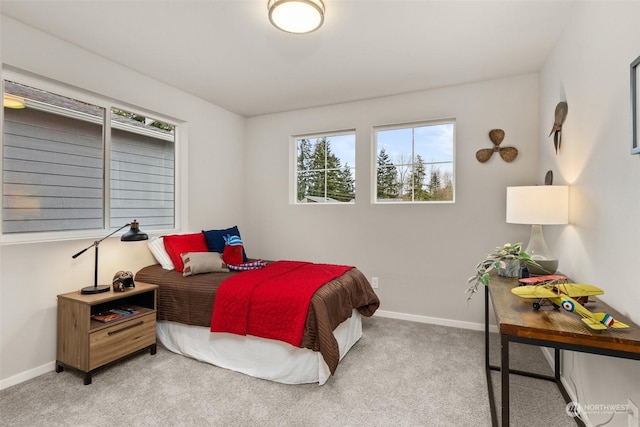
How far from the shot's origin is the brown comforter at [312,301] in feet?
7.04

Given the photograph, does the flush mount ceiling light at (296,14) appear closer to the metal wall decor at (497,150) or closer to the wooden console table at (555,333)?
the wooden console table at (555,333)

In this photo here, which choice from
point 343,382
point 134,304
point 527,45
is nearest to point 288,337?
point 343,382

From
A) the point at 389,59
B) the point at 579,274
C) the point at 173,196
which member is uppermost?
the point at 389,59

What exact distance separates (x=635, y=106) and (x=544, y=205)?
2.70 ft

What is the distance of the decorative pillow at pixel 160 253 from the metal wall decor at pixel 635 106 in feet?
11.0

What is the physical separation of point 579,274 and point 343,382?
168 cm

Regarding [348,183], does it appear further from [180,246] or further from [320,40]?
[180,246]

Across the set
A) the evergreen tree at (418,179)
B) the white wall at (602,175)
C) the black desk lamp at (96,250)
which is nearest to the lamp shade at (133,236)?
the black desk lamp at (96,250)

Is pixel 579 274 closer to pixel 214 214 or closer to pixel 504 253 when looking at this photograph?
pixel 504 253

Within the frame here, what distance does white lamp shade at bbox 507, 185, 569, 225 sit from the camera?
2.03 meters

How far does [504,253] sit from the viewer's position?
2145 millimetres

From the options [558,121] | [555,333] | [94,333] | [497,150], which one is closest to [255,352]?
[94,333]

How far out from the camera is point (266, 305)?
2295mm

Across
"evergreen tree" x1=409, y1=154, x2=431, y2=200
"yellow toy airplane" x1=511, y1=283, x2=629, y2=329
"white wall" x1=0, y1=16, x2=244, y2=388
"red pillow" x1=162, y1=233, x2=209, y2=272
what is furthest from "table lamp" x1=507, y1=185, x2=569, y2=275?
"white wall" x1=0, y1=16, x2=244, y2=388
